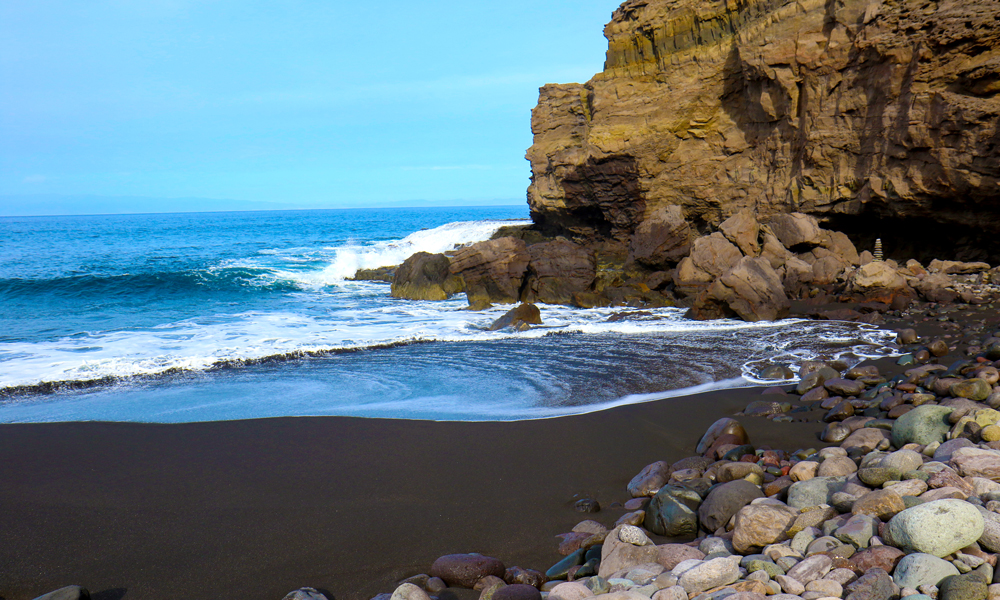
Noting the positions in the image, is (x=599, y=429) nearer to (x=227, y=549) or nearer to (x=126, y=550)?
(x=227, y=549)

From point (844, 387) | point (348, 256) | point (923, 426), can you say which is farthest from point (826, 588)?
point (348, 256)

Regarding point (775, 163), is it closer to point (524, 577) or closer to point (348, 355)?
point (348, 355)

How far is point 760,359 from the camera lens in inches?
325

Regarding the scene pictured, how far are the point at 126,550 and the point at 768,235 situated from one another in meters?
14.0

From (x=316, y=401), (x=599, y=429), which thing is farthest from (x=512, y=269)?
(x=599, y=429)

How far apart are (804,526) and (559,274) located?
41.4 feet

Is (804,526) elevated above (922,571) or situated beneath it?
situated beneath

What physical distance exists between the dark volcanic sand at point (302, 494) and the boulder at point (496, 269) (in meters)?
9.41

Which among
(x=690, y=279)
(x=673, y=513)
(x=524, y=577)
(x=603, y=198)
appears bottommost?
(x=524, y=577)

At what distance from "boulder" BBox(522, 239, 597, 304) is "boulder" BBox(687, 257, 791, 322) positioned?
3.73 meters

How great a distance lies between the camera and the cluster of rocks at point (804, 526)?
2568mm

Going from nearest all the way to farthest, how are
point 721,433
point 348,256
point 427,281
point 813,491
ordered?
point 813,491
point 721,433
point 427,281
point 348,256

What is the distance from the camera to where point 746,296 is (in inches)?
456

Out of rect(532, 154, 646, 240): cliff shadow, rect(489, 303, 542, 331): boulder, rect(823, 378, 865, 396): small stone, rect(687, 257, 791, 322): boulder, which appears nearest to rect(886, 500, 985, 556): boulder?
rect(823, 378, 865, 396): small stone
